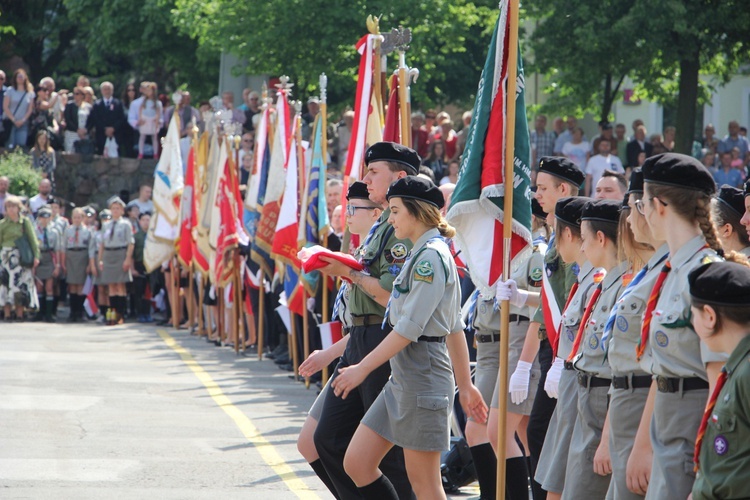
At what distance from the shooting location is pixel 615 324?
215 inches

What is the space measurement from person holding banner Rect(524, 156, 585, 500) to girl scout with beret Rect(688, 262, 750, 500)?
8.22 feet

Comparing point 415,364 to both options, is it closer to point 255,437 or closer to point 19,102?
point 255,437

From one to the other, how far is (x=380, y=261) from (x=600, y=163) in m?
15.6

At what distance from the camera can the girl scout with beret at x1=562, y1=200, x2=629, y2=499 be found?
5.78 metres

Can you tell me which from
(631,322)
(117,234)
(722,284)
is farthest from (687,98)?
(722,284)

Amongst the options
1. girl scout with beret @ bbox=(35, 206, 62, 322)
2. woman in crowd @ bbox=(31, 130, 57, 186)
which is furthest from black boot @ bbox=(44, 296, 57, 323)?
woman in crowd @ bbox=(31, 130, 57, 186)

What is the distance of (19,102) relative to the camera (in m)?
28.8

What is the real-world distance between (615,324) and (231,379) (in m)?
10.4

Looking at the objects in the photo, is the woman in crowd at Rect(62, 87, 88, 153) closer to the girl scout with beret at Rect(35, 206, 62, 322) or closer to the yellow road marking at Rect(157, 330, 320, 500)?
the girl scout with beret at Rect(35, 206, 62, 322)

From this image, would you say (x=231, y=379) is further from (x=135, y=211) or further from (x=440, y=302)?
(x=135, y=211)

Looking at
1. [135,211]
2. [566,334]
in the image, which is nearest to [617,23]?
[135,211]

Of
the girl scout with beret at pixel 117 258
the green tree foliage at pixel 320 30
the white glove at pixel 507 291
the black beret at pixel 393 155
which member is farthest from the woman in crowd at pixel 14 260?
the white glove at pixel 507 291

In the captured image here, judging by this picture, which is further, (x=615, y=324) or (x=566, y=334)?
(x=566, y=334)

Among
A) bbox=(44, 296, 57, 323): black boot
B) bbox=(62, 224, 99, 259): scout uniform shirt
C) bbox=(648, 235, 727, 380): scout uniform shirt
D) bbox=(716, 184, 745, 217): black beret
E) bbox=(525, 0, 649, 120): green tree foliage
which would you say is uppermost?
bbox=(525, 0, 649, 120): green tree foliage
